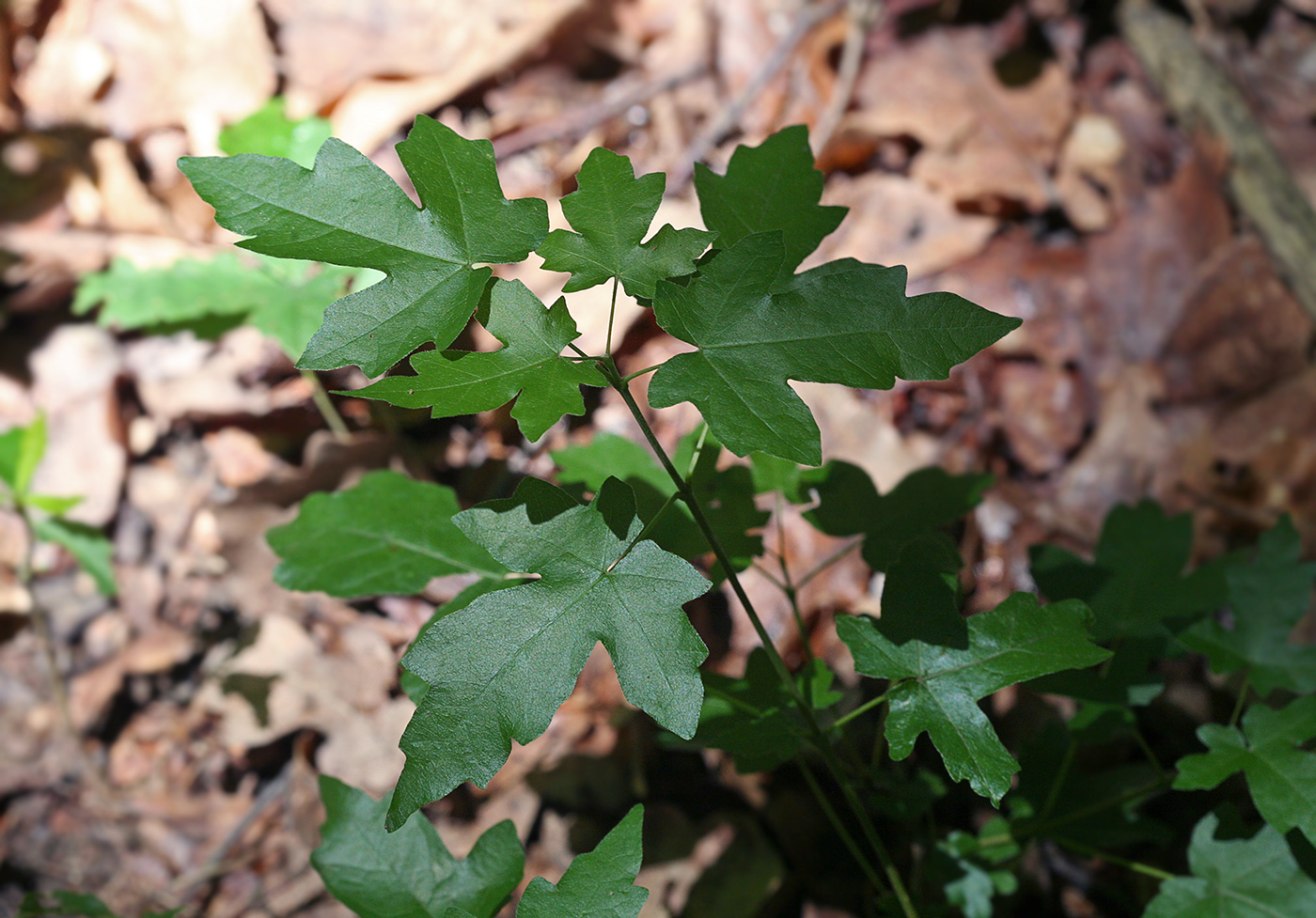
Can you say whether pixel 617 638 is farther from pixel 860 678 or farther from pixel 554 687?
pixel 860 678

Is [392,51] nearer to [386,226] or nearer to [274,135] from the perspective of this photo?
[274,135]

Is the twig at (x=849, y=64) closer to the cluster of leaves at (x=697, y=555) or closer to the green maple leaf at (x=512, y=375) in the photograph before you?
the cluster of leaves at (x=697, y=555)

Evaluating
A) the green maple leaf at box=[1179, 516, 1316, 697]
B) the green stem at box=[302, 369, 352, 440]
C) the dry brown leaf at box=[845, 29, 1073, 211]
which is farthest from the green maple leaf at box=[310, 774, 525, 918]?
the dry brown leaf at box=[845, 29, 1073, 211]

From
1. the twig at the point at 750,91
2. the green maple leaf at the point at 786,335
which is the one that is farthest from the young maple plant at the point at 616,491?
the twig at the point at 750,91

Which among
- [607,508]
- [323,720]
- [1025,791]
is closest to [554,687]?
[607,508]

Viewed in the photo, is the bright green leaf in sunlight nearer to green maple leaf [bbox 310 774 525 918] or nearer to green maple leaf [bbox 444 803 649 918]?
green maple leaf [bbox 310 774 525 918]

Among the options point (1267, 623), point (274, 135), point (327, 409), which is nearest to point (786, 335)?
point (1267, 623)
